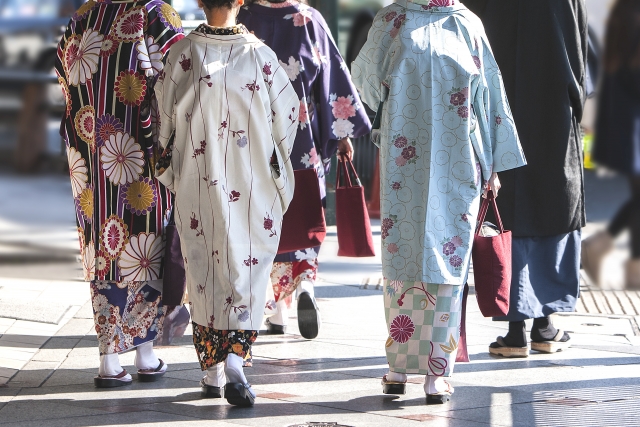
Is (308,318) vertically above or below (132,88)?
below

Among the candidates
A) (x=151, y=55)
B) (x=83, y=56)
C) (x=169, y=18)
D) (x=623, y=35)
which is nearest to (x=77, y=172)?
(x=83, y=56)

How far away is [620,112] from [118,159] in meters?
2.22

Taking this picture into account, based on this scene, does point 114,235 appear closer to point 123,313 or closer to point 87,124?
point 123,313

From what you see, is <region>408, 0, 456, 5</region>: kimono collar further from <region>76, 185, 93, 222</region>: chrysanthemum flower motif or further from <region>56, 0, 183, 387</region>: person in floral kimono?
<region>76, 185, 93, 222</region>: chrysanthemum flower motif

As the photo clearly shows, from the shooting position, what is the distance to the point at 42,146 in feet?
30.0

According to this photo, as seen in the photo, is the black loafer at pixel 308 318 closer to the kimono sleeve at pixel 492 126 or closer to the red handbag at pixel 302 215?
the red handbag at pixel 302 215

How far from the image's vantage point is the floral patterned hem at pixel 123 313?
4051 millimetres

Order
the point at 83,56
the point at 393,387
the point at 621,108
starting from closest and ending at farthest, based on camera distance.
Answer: the point at 393,387 < the point at 83,56 < the point at 621,108

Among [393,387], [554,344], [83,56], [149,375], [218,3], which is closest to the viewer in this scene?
[218,3]

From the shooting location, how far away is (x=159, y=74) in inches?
154

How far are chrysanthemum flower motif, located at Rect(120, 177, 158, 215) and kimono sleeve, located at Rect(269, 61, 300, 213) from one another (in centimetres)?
54

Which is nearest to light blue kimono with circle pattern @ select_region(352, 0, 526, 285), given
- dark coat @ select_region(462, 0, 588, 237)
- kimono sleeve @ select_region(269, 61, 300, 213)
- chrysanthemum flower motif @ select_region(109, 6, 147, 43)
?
kimono sleeve @ select_region(269, 61, 300, 213)

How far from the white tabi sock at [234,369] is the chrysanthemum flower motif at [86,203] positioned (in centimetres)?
84

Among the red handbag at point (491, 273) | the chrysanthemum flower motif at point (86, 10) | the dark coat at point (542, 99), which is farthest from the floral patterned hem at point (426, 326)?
the chrysanthemum flower motif at point (86, 10)
